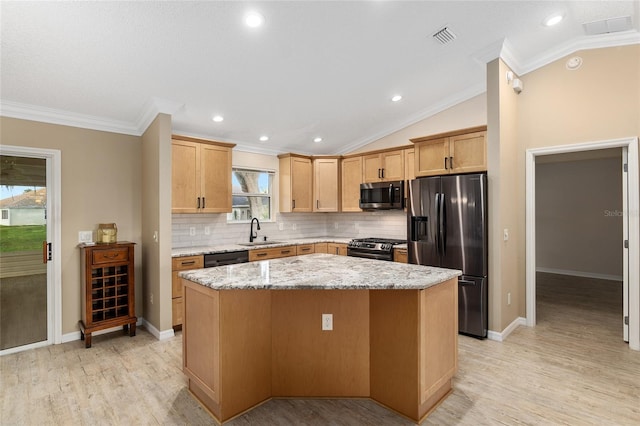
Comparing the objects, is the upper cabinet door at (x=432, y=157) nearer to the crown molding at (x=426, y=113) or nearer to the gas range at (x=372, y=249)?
the crown molding at (x=426, y=113)

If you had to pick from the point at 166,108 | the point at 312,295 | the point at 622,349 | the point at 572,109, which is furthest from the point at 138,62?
the point at 622,349

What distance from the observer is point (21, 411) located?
2326 millimetres

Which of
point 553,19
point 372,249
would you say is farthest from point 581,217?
point 553,19

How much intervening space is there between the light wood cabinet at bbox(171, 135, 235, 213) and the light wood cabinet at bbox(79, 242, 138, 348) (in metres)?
0.82

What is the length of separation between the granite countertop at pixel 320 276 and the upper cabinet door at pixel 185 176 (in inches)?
76.8

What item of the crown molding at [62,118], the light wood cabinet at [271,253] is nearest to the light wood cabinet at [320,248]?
the light wood cabinet at [271,253]

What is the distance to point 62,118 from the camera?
11.8ft

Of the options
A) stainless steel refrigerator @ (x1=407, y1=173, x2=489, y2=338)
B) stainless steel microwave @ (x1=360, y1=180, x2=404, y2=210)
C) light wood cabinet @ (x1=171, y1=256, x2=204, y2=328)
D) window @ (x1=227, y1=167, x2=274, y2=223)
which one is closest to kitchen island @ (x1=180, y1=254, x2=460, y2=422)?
stainless steel refrigerator @ (x1=407, y1=173, x2=489, y2=338)

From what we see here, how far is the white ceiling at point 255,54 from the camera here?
2436mm

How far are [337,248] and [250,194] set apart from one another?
1708 millimetres

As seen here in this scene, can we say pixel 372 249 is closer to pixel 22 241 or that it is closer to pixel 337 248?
pixel 337 248

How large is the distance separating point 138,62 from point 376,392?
3.39 meters

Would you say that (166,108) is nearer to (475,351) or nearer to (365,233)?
(365,233)

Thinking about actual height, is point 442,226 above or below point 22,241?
above
